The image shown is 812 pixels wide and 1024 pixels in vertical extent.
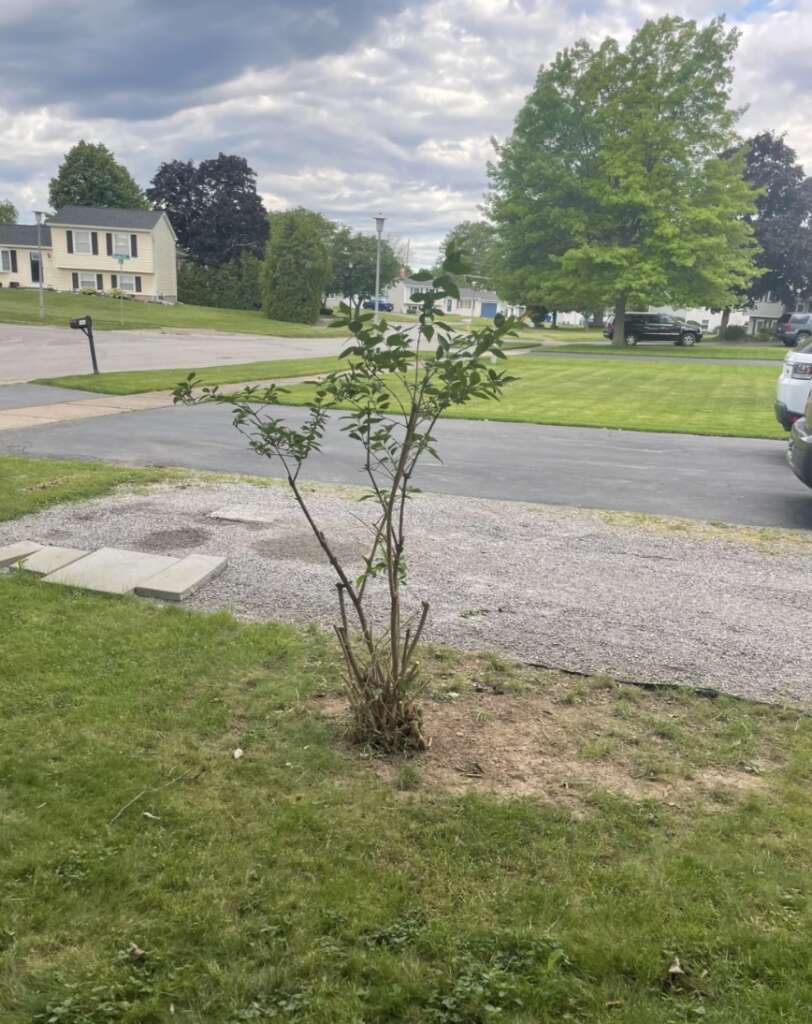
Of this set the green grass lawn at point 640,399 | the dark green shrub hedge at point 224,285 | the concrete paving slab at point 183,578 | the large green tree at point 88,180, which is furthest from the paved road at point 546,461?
the large green tree at point 88,180

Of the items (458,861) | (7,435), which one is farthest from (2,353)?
(458,861)

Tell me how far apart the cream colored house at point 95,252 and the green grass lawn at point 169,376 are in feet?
129

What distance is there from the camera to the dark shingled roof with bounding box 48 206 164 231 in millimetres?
56219

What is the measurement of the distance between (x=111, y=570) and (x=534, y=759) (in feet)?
10.2

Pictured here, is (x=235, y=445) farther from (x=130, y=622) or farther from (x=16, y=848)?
(x=16, y=848)

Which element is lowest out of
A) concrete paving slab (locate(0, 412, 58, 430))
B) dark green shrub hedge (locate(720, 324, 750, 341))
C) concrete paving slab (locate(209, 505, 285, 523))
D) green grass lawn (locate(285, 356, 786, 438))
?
concrete paving slab (locate(0, 412, 58, 430))

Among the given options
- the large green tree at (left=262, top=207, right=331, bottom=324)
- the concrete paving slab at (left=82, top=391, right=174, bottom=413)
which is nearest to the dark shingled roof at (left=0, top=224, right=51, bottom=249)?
the large green tree at (left=262, top=207, right=331, bottom=324)

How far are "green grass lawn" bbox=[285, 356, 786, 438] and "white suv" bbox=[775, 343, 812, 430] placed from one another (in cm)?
218

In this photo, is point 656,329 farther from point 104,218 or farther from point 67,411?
point 104,218

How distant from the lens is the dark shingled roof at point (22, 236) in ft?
193

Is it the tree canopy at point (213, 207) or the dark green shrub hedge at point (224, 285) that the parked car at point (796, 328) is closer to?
the dark green shrub hedge at point (224, 285)

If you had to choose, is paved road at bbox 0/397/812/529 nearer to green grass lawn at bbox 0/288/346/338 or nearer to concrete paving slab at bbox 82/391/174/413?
concrete paving slab at bbox 82/391/174/413

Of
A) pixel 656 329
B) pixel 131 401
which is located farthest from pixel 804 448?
pixel 656 329

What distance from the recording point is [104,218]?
5666cm
